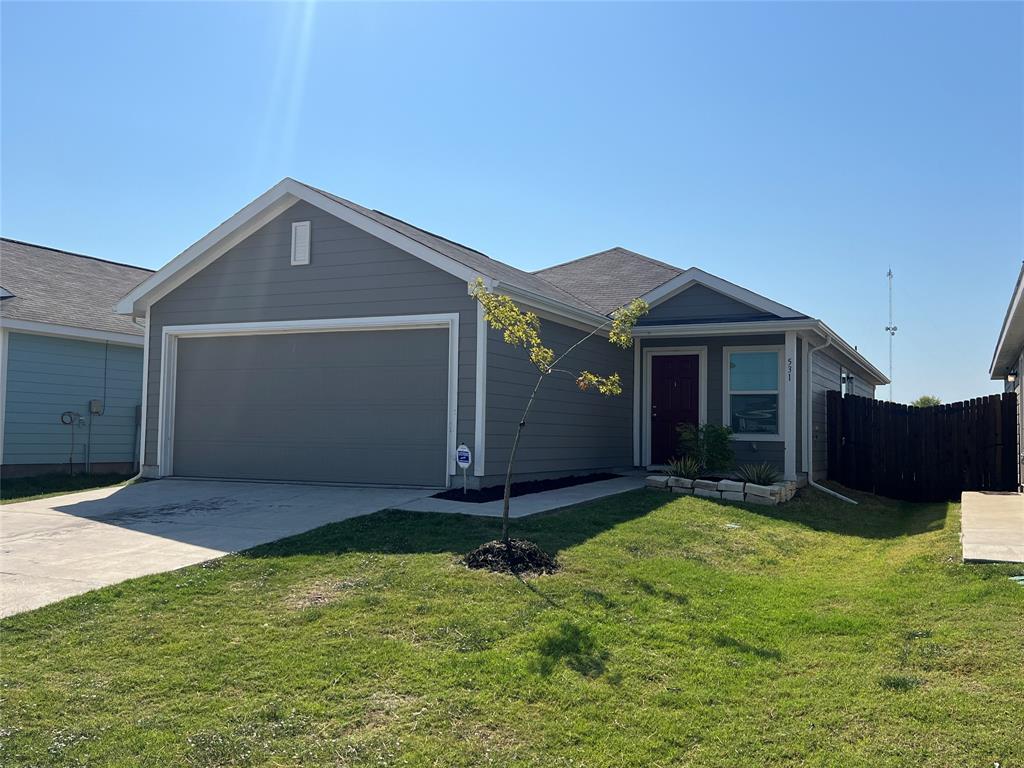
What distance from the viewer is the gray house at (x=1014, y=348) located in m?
9.55

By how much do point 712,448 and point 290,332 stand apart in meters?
6.60

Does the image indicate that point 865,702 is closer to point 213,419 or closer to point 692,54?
point 692,54

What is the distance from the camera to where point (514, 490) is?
10945 mm

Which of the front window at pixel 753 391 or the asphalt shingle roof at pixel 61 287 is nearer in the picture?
the front window at pixel 753 391

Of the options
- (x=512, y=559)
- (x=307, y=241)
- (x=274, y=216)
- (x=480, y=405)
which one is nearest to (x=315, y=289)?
(x=307, y=241)

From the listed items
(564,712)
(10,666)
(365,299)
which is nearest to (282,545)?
(10,666)

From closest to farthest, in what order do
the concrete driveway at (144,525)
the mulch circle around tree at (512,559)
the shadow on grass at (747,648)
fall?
the shadow on grass at (747,648) → the mulch circle around tree at (512,559) → the concrete driveway at (144,525)

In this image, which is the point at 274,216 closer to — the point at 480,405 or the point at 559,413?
the point at 480,405

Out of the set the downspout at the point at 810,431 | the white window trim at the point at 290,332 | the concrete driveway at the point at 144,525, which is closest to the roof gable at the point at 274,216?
the white window trim at the point at 290,332

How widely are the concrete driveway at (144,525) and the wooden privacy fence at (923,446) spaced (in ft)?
28.4

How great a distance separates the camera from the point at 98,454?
16.5 metres

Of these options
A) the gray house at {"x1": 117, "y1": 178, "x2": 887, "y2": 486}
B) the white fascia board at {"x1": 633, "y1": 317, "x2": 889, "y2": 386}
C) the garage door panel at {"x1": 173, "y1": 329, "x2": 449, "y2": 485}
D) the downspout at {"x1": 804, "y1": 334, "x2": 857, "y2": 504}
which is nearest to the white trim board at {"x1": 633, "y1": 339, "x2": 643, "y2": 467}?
the gray house at {"x1": 117, "y1": 178, "x2": 887, "y2": 486}

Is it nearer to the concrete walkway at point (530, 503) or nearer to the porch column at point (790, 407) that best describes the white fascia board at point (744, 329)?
the porch column at point (790, 407)

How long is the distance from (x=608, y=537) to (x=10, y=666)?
502 cm
